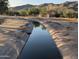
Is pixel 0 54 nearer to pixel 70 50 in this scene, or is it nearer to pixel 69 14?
pixel 70 50

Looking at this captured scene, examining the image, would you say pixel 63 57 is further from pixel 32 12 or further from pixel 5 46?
pixel 32 12

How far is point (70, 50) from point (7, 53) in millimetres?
6562

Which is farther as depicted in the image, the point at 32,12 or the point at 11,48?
the point at 32,12

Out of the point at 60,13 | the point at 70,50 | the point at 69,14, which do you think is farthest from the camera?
the point at 60,13

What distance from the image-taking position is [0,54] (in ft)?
73.4

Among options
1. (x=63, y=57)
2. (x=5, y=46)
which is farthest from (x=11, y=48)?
(x=63, y=57)

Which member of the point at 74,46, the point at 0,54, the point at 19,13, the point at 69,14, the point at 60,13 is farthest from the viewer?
the point at 19,13

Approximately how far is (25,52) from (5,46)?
230cm

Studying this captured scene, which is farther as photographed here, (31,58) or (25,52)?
(25,52)

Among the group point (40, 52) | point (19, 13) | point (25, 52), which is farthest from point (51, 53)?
point (19, 13)

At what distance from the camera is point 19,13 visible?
120 m

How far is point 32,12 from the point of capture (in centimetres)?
12306

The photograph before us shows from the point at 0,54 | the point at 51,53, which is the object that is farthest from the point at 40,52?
the point at 0,54

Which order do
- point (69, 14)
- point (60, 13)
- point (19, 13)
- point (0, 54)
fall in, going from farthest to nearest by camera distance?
point (19, 13) → point (60, 13) → point (69, 14) → point (0, 54)
